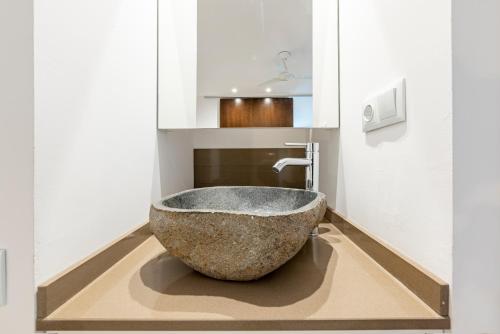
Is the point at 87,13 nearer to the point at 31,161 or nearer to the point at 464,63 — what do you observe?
the point at 31,161

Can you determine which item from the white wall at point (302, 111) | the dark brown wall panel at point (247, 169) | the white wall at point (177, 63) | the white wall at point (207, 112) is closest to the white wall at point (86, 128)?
the white wall at point (177, 63)

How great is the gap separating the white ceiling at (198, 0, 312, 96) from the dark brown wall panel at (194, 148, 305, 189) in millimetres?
272

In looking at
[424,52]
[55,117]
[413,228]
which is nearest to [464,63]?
[424,52]

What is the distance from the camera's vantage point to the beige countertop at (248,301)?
0.43 meters

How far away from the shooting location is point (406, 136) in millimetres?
547

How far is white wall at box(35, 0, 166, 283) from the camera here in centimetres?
45

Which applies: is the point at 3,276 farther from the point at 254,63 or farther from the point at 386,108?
the point at 254,63

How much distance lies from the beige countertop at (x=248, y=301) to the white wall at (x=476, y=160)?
0.08 m

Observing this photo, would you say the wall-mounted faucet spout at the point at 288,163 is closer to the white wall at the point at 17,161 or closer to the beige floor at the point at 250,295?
the beige floor at the point at 250,295

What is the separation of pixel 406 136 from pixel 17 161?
74cm

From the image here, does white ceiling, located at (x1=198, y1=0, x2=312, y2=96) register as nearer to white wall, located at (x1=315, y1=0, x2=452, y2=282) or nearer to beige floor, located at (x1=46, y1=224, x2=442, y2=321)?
white wall, located at (x1=315, y1=0, x2=452, y2=282)

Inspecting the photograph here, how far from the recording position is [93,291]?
0.52 m

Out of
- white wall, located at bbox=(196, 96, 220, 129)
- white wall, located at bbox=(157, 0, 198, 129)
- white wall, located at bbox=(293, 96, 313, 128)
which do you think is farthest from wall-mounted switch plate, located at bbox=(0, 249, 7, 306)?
white wall, located at bbox=(293, 96, 313, 128)

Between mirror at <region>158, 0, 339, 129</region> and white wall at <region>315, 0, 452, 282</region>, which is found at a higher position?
mirror at <region>158, 0, 339, 129</region>
